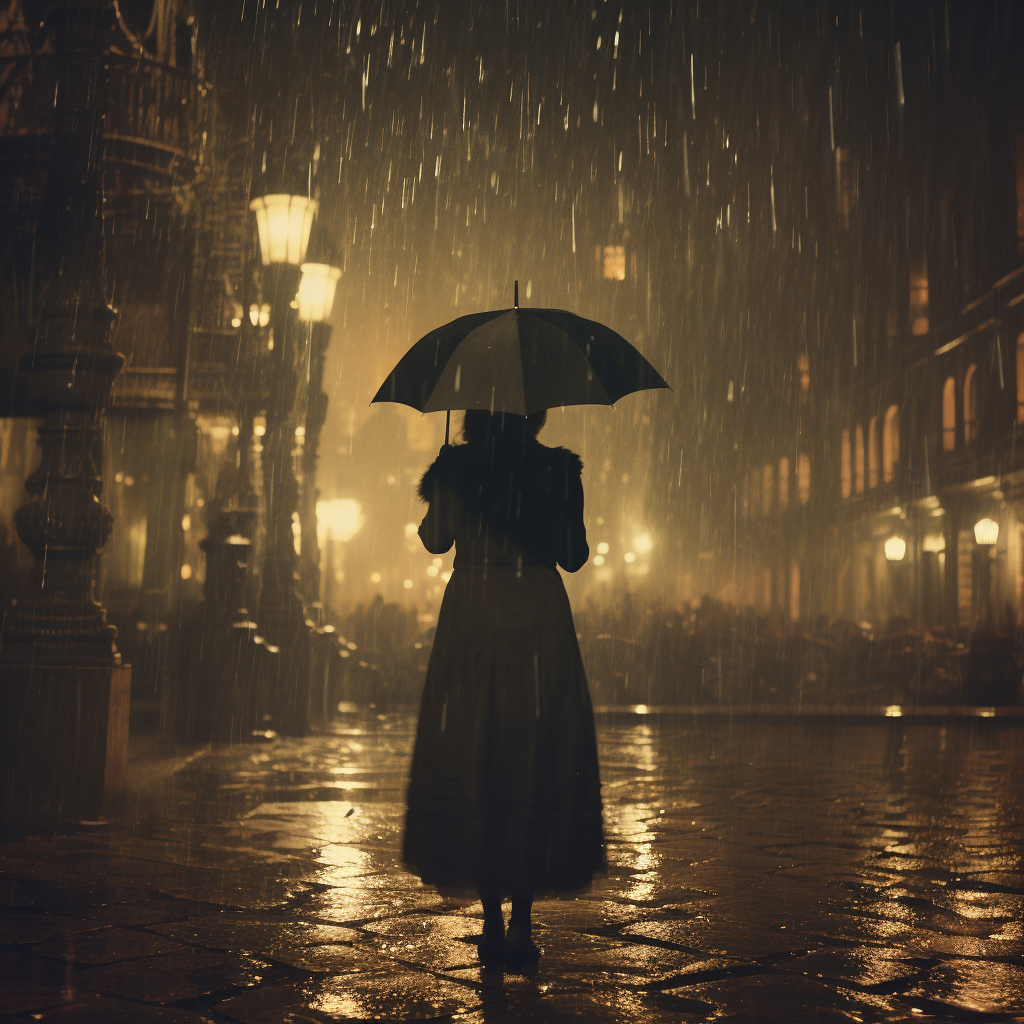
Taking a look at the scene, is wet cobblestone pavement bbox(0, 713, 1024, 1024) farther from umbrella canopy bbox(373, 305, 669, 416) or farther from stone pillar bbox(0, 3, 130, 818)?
umbrella canopy bbox(373, 305, 669, 416)

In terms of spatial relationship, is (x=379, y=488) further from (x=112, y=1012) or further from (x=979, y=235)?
(x=112, y=1012)

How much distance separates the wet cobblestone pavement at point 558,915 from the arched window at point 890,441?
2972 cm

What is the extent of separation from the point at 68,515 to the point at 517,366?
3870 mm

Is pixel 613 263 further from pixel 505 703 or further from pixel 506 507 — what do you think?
pixel 505 703

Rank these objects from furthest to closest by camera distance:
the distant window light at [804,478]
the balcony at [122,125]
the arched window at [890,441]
→ the distant window light at [804,478], the arched window at [890,441], the balcony at [122,125]

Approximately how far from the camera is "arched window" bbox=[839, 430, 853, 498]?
41188mm

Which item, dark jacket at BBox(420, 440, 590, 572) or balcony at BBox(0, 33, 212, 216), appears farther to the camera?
balcony at BBox(0, 33, 212, 216)

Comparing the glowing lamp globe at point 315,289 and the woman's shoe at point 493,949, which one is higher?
the glowing lamp globe at point 315,289

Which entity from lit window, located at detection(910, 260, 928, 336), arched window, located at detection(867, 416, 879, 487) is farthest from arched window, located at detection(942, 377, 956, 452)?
arched window, located at detection(867, 416, 879, 487)

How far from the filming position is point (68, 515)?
695 cm

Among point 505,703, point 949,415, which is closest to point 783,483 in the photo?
point 949,415

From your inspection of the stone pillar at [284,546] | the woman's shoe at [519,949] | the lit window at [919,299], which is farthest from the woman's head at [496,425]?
the lit window at [919,299]

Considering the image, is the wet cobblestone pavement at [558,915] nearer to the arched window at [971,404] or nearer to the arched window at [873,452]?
the arched window at [971,404]

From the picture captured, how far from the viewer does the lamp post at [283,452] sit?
1070 cm
